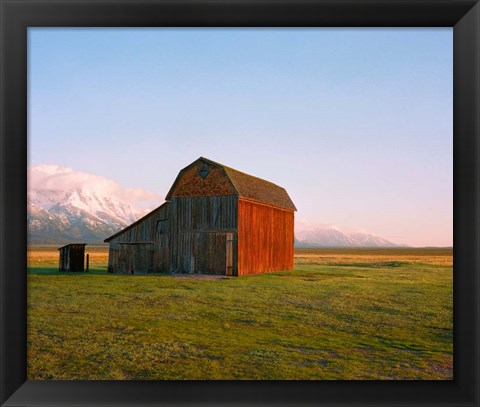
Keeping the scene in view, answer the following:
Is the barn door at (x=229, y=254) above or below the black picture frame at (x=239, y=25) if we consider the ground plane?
below

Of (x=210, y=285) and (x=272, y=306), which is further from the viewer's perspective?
(x=210, y=285)

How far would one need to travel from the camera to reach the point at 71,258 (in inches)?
1363

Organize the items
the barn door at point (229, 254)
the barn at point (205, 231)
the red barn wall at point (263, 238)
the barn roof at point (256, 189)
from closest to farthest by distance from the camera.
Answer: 1. the barn door at point (229, 254)
2. the barn at point (205, 231)
3. the red barn wall at point (263, 238)
4. the barn roof at point (256, 189)

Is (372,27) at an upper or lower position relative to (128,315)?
upper

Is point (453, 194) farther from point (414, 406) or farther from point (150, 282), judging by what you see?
point (150, 282)

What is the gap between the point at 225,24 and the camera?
446 centimetres

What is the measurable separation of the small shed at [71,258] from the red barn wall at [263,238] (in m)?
11.5

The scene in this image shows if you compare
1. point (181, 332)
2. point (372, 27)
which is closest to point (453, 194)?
point (372, 27)

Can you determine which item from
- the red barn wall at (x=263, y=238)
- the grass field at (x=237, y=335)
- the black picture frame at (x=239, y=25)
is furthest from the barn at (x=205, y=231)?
the black picture frame at (x=239, y=25)

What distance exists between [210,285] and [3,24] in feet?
68.8

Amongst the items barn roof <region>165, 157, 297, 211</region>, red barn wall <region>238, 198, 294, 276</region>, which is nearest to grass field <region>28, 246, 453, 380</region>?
red barn wall <region>238, 198, 294, 276</region>

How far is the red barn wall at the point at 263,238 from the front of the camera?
104 ft

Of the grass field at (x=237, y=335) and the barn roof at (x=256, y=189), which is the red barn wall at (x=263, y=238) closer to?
the barn roof at (x=256, y=189)

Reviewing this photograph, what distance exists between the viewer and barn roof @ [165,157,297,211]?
105 feet
